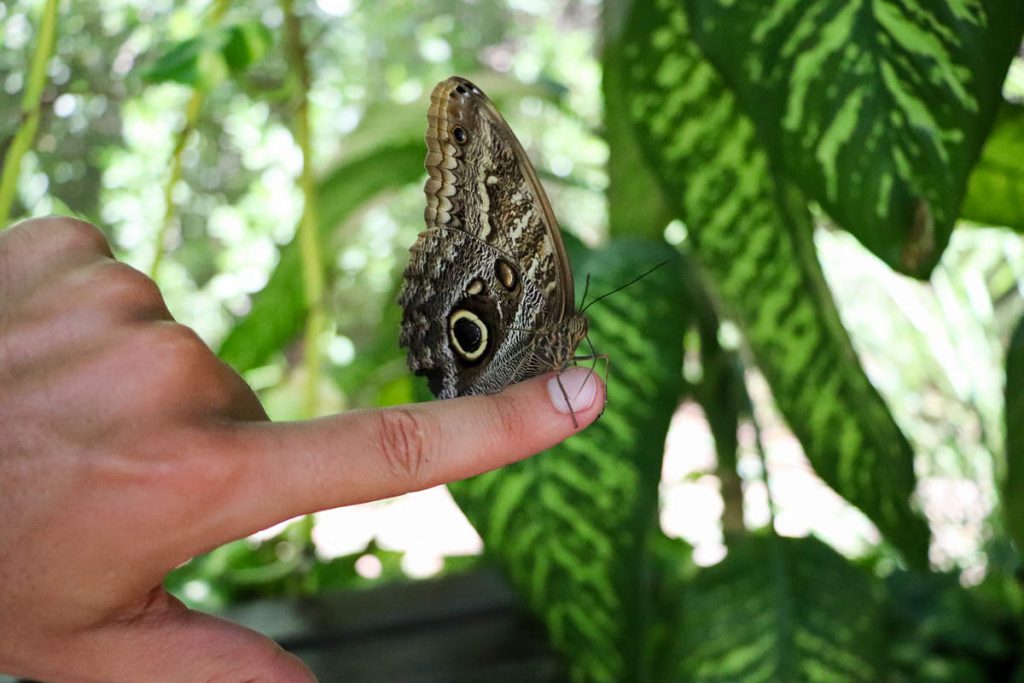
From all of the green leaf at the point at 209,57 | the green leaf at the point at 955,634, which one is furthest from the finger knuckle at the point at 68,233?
the green leaf at the point at 955,634

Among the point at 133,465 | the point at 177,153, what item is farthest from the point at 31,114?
the point at 133,465

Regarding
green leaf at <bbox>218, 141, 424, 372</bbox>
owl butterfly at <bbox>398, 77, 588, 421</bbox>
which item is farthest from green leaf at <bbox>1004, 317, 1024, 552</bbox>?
green leaf at <bbox>218, 141, 424, 372</bbox>

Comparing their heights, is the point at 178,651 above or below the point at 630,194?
above

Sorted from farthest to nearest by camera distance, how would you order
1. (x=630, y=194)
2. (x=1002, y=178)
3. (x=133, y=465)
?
1. (x=630, y=194)
2. (x=1002, y=178)
3. (x=133, y=465)

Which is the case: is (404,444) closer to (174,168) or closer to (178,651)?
(178,651)

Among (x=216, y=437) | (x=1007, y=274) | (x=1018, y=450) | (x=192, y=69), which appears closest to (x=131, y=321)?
(x=216, y=437)

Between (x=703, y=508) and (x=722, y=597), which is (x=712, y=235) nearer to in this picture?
(x=722, y=597)
